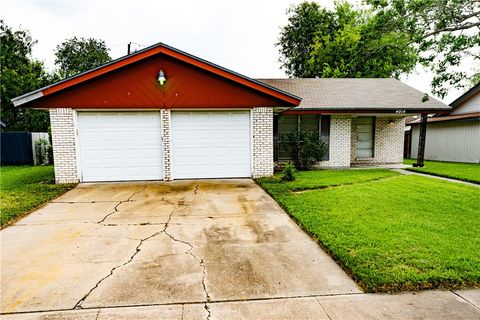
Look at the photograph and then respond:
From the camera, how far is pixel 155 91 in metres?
8.87

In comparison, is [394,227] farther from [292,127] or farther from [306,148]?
[292,127]

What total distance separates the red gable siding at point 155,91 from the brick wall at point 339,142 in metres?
3.93

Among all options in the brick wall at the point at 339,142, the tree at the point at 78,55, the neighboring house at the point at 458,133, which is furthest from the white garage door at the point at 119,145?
the tree at the point at 78,55

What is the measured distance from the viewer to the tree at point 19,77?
22.4m

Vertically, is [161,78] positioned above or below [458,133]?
above

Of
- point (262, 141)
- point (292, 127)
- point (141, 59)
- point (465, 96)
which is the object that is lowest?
point (262, 141)

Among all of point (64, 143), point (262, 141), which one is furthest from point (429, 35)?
point (64, 143)

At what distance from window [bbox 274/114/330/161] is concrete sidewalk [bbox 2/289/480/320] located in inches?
365

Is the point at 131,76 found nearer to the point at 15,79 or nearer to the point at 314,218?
the point at 314,218

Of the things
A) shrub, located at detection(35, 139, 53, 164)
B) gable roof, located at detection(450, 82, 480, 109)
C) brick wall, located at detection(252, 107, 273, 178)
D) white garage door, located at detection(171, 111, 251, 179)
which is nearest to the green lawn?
brick wall, located at detection(252, 107, 273, 178)

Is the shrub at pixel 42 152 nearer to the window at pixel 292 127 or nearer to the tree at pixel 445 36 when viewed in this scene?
the window at pixel 292 127

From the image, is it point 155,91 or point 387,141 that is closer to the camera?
point 155,91

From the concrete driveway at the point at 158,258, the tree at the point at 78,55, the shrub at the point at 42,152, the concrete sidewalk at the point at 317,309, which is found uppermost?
the tree at the point at 78,55

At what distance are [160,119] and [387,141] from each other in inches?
420
